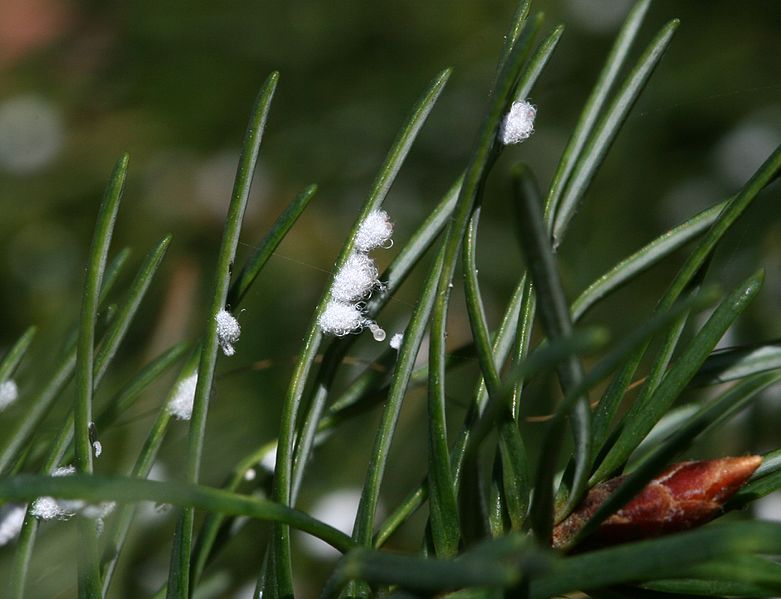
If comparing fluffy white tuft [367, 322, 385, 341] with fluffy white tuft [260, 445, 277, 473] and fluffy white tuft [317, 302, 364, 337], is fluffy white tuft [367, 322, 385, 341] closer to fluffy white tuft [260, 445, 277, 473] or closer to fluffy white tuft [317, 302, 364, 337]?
fluffy white tuft [317, 302, 364, 337]

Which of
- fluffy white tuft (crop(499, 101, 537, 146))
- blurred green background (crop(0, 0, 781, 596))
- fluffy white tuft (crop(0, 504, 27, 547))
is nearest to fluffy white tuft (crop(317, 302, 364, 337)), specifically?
fluffy white tuft (crop(499, 101, 537, 146))

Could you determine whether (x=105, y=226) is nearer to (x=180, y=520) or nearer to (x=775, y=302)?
(x=180, y=520)

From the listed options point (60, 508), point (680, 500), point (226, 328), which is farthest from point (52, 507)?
point (680, 500)

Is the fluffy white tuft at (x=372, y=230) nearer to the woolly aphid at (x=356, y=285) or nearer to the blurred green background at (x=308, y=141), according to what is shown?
the woolly aphid at (x=356, y=285)

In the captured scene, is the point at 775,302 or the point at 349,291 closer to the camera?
the point at 349,291

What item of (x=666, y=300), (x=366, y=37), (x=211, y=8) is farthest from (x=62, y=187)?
(x=666, y=300)

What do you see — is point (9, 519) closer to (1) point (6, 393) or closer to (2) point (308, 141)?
(1) point (6, 393)
